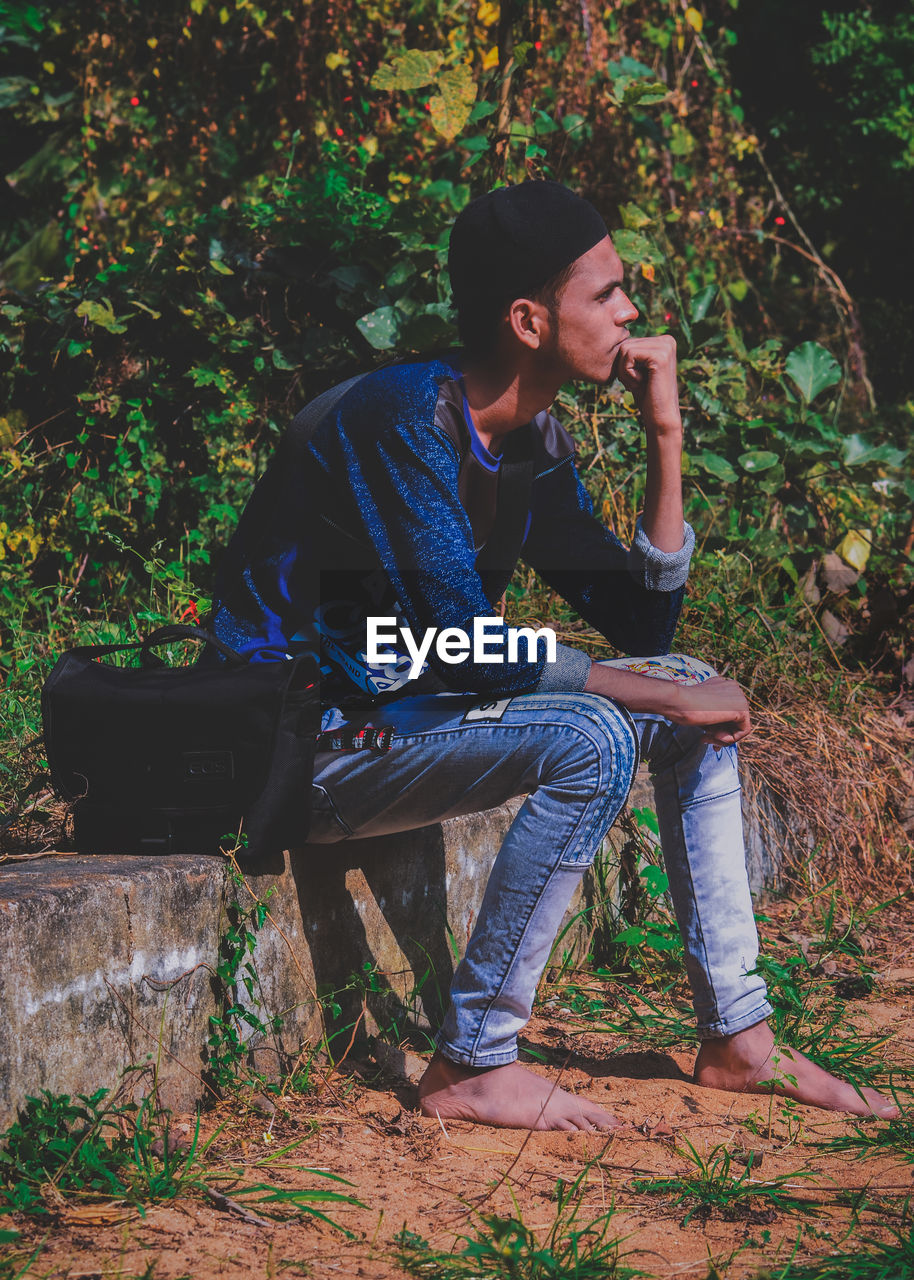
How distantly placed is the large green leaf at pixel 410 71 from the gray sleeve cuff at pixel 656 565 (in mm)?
2705

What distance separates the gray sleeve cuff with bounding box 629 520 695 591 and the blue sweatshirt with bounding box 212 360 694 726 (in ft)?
0.88

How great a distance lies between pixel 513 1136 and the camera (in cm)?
233

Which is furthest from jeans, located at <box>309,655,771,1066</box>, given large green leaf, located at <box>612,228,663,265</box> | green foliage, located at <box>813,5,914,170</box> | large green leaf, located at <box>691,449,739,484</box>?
green foliage, located at <box>813,5,914,170</box>

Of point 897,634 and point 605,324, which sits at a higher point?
point 605,324

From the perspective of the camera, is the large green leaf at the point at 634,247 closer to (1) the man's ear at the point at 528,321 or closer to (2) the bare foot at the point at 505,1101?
(1) the man's ear at the point at 528,321

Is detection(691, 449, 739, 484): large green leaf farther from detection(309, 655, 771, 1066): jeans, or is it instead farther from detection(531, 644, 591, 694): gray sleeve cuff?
detection(531, 644, 591, 694): gray sleeve cuff

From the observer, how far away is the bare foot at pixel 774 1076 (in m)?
2.52

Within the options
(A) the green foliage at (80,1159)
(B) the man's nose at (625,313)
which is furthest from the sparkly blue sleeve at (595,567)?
(A) the green foliage at (80,1159)

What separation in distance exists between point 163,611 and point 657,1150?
8.21 feet

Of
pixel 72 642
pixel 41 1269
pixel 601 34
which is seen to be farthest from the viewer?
pixel 601 34

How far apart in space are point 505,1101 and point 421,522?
1.05 meters

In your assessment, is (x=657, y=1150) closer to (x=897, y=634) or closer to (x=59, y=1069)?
(x=59, y=1069)

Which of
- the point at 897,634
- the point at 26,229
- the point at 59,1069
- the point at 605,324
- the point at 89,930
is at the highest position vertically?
the point at 26,229

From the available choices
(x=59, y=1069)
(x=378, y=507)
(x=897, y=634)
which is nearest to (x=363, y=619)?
(x=378, y=507)
